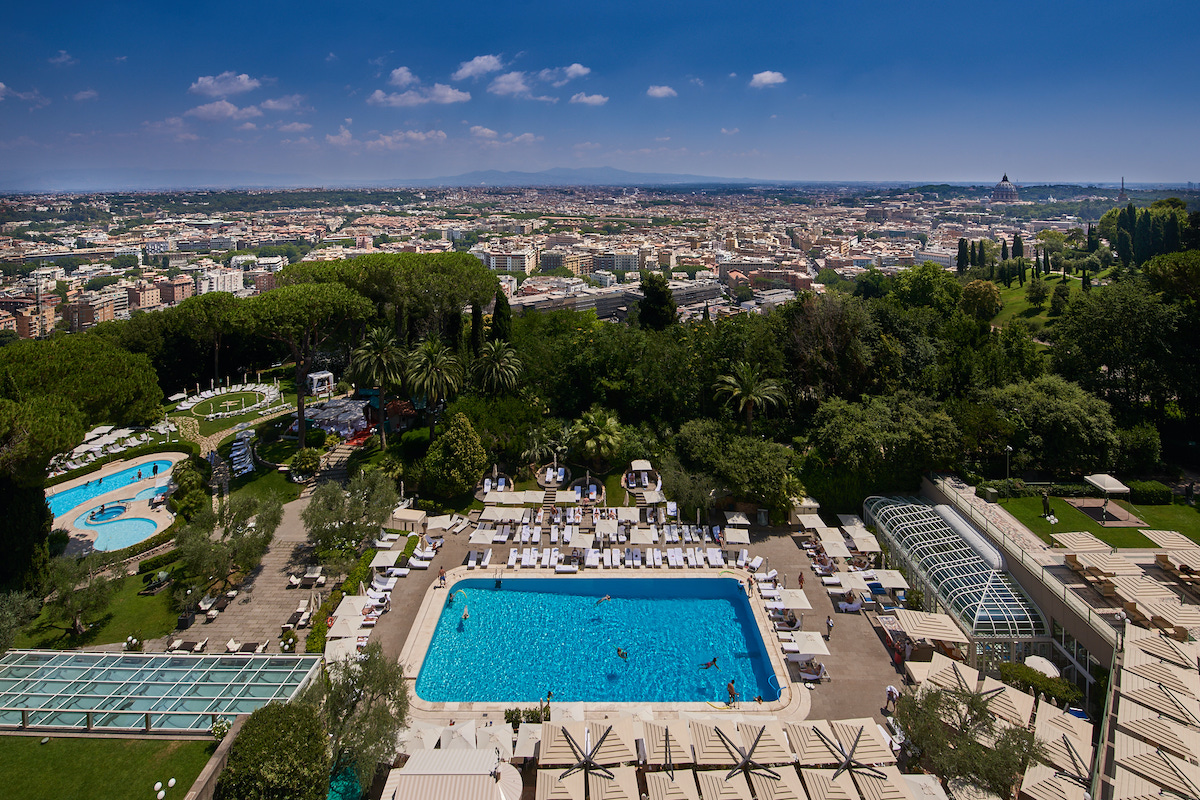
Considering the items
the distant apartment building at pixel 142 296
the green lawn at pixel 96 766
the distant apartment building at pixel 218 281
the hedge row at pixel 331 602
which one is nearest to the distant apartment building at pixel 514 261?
the distant apartment building at pixel 218 281

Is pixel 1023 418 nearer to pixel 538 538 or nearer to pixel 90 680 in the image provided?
pixel 538 538

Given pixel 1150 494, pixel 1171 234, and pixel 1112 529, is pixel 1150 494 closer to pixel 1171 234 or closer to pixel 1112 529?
pixel 1112 529

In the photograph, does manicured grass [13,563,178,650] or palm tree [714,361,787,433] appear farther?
palm tree [714,361,787,433]

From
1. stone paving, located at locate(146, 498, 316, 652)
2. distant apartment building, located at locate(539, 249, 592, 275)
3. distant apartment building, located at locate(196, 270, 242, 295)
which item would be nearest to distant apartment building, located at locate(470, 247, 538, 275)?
distant apartment building, located at locate(539, 249, 592, 275)

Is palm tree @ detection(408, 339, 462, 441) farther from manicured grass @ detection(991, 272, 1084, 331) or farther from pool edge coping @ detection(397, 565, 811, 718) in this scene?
manicured grass @ detection(991, 272, 1084, 331)

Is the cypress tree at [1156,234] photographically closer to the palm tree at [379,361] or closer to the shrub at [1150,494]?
the shrub at [1150,494]
